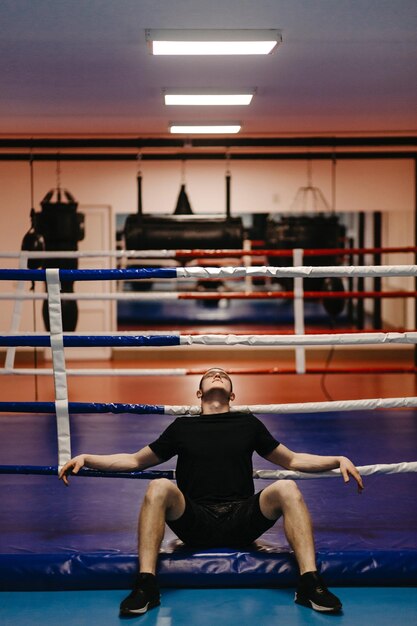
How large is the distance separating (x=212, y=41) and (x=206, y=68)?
0.70m

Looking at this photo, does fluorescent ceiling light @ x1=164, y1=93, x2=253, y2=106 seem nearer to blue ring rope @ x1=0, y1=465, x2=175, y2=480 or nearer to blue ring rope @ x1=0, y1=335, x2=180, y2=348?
blue ring rope @ x1=0, y1=335, x2=180, y2=348

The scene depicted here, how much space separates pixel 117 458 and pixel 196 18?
1987mm

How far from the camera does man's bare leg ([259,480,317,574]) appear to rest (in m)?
2.38

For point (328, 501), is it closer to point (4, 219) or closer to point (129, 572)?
point (129, 572)

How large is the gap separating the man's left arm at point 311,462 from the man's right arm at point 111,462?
404 millimetres

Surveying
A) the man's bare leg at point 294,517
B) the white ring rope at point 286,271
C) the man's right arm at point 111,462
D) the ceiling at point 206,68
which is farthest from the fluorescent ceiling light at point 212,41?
the man's bare leg at point 294,517

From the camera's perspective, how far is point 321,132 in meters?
6.96

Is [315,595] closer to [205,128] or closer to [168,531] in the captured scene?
[168,531]

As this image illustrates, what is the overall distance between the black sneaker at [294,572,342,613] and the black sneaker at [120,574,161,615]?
1.42ft

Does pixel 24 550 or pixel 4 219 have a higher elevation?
pixel 4 219

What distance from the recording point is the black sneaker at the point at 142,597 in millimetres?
→ 2287

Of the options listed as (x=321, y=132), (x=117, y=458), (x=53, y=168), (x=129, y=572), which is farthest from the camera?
(x=53, y=168)

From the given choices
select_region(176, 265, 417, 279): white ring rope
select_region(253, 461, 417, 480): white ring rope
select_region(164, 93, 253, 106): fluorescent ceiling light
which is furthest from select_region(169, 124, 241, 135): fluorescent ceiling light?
select_region(253, 461, 417, 480): white ring rope

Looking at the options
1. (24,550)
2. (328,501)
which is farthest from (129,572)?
(328,501)
